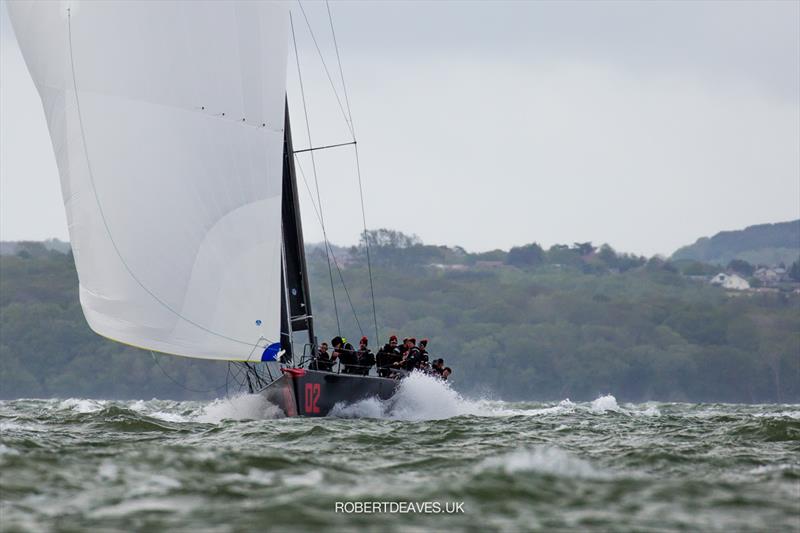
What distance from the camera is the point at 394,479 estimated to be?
1081cm

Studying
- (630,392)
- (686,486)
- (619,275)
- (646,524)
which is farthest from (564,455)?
(619,275)

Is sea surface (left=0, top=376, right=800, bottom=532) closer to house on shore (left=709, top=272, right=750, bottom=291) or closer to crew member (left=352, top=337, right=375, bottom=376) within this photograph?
crew member (left=352, top=337, right=375, bottom=376)

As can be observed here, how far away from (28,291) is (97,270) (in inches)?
4110

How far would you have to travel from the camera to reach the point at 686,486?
1046cm

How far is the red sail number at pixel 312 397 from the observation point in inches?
749

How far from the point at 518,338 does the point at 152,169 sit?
4027 inches

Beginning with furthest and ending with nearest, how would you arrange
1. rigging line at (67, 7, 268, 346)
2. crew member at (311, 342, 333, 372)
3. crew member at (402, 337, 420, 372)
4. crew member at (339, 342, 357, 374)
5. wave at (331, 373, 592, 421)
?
1. crew member at (402, 337, 420, 372)
2. crew member at (339, 342, 357, 374)
3. crew member at (311, 342, 333, 372)
4. wave at (331, 373, 592, 421)
5. rigging line at (67, 7, 268, 346)

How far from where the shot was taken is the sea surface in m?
8.74

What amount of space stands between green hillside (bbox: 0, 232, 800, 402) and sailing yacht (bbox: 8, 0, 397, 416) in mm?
81191

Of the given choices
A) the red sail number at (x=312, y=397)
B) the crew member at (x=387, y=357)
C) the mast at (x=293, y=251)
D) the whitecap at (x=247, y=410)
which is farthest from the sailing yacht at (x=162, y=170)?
the crew member at (x=387, y=357)

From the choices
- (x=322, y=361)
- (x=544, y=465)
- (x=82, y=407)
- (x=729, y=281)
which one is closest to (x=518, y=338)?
(x=729, y=281)

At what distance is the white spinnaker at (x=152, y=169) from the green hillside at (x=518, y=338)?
81.4 meters

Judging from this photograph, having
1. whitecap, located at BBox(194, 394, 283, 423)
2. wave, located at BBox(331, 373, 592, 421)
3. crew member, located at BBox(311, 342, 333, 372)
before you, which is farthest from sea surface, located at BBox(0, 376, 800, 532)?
crew member, located at BBox(311, 342, 333, 372)

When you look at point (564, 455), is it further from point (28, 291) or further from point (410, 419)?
point (28, 291)
